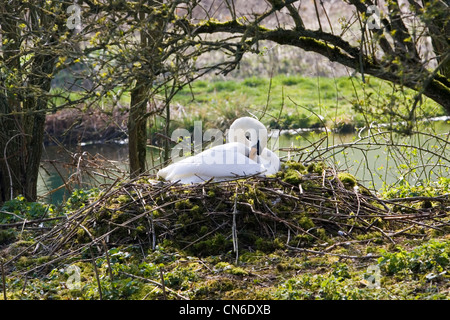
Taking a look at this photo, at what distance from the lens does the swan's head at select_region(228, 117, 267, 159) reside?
26.0 feet

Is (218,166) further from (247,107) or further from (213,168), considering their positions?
(247,107)

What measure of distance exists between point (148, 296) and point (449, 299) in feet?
7.09

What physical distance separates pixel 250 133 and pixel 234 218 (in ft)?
7.57

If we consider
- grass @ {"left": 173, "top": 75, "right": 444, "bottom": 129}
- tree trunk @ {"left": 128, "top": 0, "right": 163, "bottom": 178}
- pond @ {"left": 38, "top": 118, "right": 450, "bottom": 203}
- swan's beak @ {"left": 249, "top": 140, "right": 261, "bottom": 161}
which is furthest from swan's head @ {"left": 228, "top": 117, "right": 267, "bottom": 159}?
grass @ {"left": 173, "top": 75, "right": 444, "bottom": 129}

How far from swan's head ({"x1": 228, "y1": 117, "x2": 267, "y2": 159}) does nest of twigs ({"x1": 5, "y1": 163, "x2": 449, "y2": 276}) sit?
1.26m

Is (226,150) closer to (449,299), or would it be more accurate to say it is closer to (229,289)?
(229,289)

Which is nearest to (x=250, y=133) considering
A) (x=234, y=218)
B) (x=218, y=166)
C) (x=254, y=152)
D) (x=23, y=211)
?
(x=254, y=152)

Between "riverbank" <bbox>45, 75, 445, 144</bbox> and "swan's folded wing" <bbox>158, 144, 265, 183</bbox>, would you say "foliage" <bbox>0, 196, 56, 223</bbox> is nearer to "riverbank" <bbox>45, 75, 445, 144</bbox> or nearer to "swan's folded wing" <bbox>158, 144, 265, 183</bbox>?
"swan's folded wing" <bbox>158, 144, 265, 183</bbox>

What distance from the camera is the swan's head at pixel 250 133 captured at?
7.94 m

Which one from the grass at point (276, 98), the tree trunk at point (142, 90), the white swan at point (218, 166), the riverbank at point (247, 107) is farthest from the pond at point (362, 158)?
the grass at point (276, 98)

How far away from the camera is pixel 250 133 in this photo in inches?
319

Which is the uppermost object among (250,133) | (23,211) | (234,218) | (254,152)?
(250,133)
